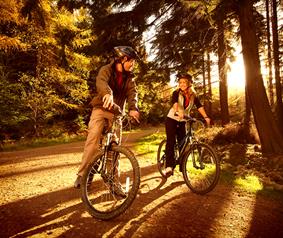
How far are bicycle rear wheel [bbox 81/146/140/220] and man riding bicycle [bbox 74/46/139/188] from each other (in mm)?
391

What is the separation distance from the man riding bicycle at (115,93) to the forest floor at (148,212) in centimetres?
81

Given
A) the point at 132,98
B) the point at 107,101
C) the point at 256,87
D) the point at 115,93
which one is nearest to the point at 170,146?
the point at 132,98

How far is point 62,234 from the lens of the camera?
3525 mm

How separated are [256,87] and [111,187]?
7747 mm

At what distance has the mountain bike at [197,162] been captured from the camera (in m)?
5.41

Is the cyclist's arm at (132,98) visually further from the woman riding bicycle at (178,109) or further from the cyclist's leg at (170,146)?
the cyclist's leg at (170,146)

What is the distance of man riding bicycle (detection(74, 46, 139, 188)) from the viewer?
455 cm

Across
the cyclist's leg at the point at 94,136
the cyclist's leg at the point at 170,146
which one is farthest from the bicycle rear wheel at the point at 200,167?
the cyclist's leg at the point at 94,136

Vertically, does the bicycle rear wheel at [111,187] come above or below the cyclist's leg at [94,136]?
below

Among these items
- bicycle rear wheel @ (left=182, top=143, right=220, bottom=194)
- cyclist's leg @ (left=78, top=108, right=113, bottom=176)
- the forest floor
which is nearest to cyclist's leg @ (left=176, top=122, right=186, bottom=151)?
bicycle rear wheel @ (left=182, top=143, right=220, bottom=194)

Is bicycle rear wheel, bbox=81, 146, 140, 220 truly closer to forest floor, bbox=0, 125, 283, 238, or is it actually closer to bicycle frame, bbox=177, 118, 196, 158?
forest floor, bbox=0, 125, 283, 238

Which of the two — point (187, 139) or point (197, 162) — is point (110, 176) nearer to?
point (197, 162)

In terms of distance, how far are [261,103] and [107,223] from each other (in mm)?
8254

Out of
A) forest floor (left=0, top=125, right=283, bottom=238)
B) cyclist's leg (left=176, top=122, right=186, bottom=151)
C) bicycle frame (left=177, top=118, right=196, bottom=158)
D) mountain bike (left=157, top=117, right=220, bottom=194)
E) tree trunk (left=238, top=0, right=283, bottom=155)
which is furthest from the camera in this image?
tree trunk (left=238, top=0, right=283, bottom=155)
